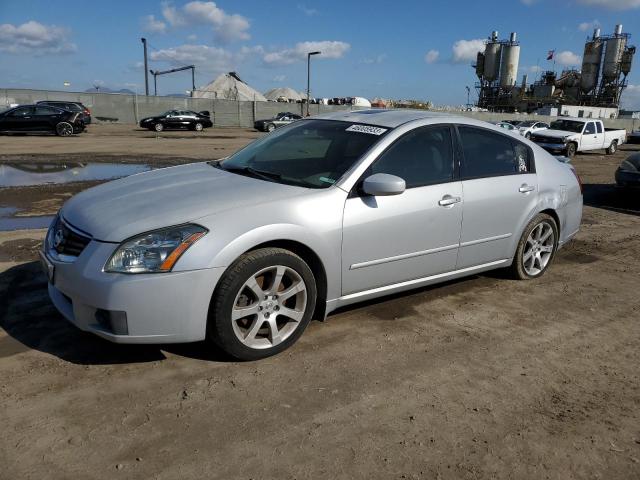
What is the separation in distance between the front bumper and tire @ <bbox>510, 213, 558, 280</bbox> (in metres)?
3.14

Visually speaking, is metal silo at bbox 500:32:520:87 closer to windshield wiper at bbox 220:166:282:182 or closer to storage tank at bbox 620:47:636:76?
storage tank at bbox 620:47:636:76

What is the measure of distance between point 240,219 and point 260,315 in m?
0.63

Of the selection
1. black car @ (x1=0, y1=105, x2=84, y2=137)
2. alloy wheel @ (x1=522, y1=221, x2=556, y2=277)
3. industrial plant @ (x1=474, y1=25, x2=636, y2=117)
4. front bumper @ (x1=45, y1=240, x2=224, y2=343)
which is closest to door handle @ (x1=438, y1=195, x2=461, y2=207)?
alloy wheel @ (x1=522, y1=221, x2=556, y2=277)

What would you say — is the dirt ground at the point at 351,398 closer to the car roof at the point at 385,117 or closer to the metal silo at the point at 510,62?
the car roof at the point at 385,117

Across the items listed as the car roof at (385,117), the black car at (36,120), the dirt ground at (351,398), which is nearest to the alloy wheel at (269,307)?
the dirt ground at (351,398)

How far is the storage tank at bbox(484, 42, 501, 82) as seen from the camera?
88312 mm

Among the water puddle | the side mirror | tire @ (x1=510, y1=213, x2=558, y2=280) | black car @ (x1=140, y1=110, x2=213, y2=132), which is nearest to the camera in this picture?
the side mirror

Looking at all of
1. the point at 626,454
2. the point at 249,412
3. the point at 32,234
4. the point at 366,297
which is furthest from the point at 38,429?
the point at 32,234

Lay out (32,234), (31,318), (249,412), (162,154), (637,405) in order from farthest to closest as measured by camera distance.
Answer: (162,154)
(32,234)
(31,318)
(637,405)
(249,412)

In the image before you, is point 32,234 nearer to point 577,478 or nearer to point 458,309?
point 458,309

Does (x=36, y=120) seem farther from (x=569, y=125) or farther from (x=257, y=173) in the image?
(x=569, y=125)

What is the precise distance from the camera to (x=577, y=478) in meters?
2.41

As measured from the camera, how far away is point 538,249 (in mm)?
5191

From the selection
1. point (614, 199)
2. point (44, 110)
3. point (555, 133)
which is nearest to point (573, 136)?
point (555, 133)
